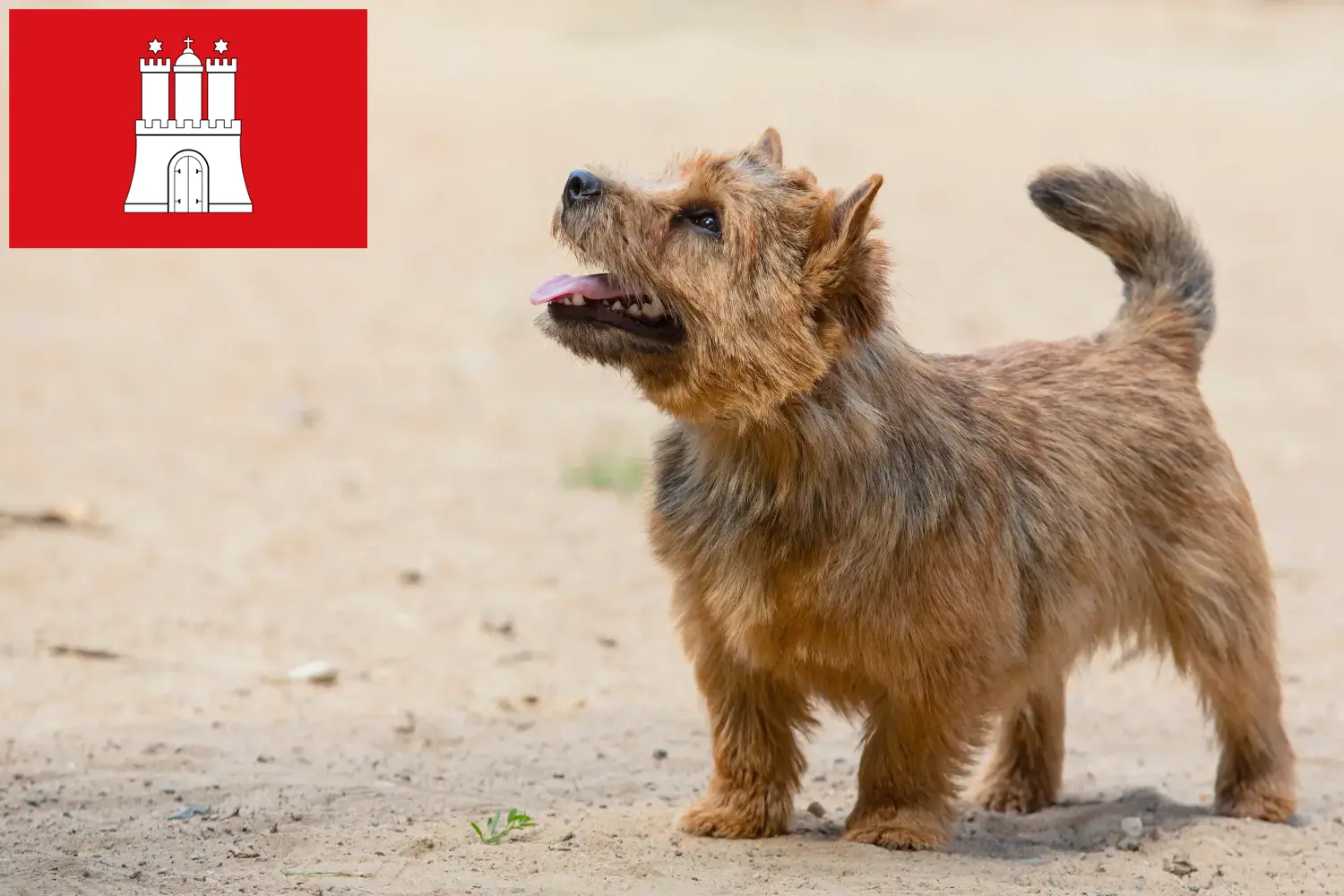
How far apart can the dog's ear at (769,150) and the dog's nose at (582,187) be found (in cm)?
53

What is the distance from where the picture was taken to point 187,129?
867 centimetres

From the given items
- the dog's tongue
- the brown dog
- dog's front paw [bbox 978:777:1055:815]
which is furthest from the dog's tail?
the dog's tongue

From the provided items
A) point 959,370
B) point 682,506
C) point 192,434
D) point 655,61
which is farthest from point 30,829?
point 655,61

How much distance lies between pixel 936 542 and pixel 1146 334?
1663mm

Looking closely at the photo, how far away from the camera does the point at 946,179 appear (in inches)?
691

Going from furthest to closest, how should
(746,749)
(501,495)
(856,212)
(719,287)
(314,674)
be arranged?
(501,495) < (314,674) < (746,749) < (719,287) < (856,212)

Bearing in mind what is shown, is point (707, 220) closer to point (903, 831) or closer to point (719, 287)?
point (719, 287)

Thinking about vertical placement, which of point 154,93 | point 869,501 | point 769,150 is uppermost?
point 154,93

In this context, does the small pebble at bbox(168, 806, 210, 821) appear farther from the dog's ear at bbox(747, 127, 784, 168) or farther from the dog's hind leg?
the dog's hind leg

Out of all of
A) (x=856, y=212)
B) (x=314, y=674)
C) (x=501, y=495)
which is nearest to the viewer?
(x=856, y=212)

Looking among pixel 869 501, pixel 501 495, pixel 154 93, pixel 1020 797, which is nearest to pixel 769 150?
pixel 869 501

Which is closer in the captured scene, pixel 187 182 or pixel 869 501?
pixel 869 501

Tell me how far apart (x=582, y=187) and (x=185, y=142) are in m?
4.33

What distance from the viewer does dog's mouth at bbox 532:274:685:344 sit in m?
5.00
